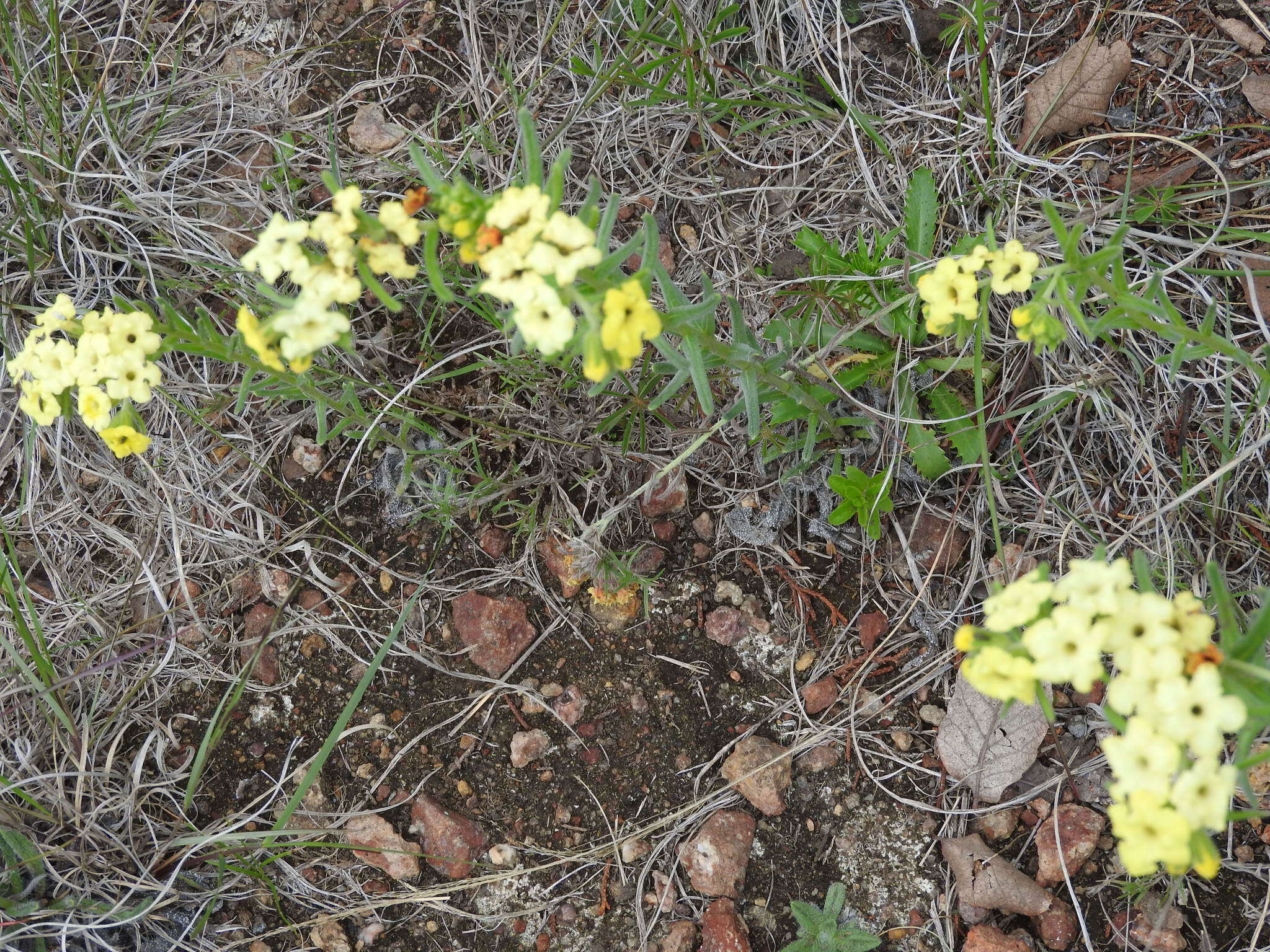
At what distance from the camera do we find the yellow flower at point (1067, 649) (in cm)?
200

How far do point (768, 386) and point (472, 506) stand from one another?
4.22ft

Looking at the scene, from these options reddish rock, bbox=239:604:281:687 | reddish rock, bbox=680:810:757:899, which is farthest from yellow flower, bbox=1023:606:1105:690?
reddish rock, bbox=239:604:281:687

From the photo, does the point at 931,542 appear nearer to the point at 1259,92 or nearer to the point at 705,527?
the point at 705,527

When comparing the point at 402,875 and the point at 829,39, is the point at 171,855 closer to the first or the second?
the point at 402,875

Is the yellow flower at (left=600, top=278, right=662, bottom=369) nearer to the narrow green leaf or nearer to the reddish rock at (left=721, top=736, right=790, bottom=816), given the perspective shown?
the narrow green leaf

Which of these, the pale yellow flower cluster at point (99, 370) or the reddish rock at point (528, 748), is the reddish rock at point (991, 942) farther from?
the pale yellow flower cluster at point (99, 370)

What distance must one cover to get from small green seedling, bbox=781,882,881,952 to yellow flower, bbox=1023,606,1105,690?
157cm

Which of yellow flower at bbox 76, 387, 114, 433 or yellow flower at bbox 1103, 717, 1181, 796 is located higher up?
yellow flower at bbox 76, 387, 114, 433

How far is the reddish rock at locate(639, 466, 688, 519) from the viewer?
362 centimetres

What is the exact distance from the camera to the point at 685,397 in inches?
142

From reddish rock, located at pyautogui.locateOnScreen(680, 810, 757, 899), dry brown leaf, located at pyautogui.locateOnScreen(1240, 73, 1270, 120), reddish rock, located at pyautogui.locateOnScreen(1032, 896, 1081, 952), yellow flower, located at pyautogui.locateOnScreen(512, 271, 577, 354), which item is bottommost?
reddish rock, located at pyautogui.locateOnScreen(1032, 896, 1081, 952)

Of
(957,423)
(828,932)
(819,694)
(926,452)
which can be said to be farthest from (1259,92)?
(828,932)

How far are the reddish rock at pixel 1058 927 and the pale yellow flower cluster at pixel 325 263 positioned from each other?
Answer: 9.55 feet

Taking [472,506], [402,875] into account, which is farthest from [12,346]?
[402,875]
